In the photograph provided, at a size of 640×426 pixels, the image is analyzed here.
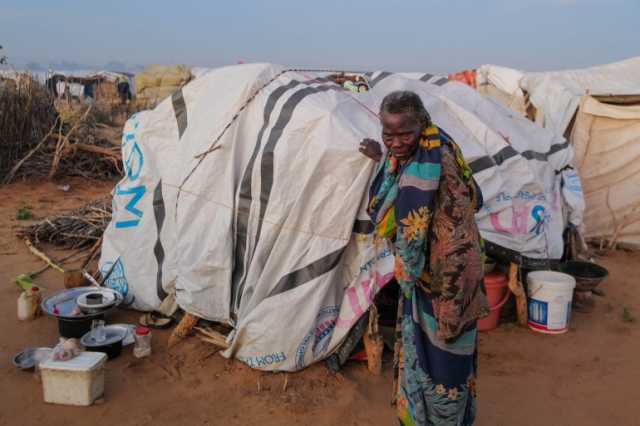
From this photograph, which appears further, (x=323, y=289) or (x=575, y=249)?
(x=575, y=249)

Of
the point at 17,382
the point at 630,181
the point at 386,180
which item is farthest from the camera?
the point at 630,181

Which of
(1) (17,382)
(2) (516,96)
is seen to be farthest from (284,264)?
(2) (516,96)

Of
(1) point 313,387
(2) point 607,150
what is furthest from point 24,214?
(2) point 607,150

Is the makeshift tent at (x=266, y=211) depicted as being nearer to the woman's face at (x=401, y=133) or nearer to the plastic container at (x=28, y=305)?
the plastic container at (x=28, y=305)

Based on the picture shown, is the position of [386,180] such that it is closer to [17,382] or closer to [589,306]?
[17,382]

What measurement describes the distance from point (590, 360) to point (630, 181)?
329cm

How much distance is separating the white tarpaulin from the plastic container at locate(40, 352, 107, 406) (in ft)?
17.9

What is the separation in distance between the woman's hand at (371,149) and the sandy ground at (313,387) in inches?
48.9

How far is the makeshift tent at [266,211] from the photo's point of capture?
9.86ft

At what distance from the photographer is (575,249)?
4711 mm

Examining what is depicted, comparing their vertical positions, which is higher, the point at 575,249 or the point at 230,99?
the point at 230,99

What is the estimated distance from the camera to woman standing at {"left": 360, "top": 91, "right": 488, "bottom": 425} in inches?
68.2

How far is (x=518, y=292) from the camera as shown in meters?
3.76

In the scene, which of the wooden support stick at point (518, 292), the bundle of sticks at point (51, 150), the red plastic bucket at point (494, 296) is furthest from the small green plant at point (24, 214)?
the wooden support stick at point (518, 292)
